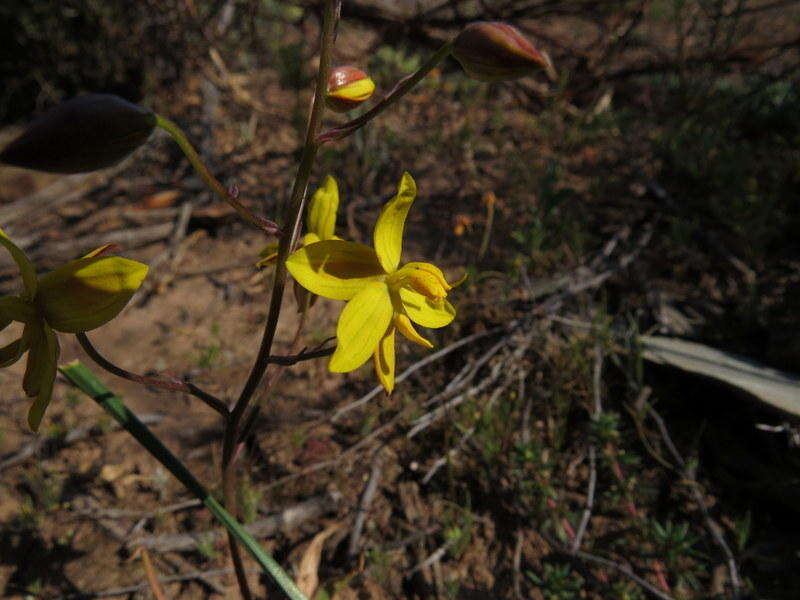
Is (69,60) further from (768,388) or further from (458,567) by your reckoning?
(768,388)

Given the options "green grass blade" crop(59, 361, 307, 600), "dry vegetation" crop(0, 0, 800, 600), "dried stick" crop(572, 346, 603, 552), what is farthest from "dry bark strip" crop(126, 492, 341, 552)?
"dried stick" crop(572, 346, 603, 552)

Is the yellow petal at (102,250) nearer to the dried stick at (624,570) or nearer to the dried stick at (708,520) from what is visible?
the dried stick at (624,570)

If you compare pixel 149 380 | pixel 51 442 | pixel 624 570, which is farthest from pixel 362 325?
pixel 51 442

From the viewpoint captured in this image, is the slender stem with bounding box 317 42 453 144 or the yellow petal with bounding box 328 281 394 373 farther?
the yellow petal with bounding box 328 281 394 373

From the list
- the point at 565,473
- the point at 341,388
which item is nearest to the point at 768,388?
the point at 565,473

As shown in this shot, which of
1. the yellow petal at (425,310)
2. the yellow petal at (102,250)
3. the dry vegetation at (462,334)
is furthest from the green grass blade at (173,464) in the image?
the dry vegetation at (462,334)

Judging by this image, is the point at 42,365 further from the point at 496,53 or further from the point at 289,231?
the point at 496,53

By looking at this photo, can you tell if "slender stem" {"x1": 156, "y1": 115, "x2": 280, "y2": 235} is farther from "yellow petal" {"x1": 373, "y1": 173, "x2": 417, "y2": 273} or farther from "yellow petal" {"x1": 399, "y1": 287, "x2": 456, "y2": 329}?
"yellow petal" {"x1": 399, "y1": 287, "x2": 456, "y2": 329}
